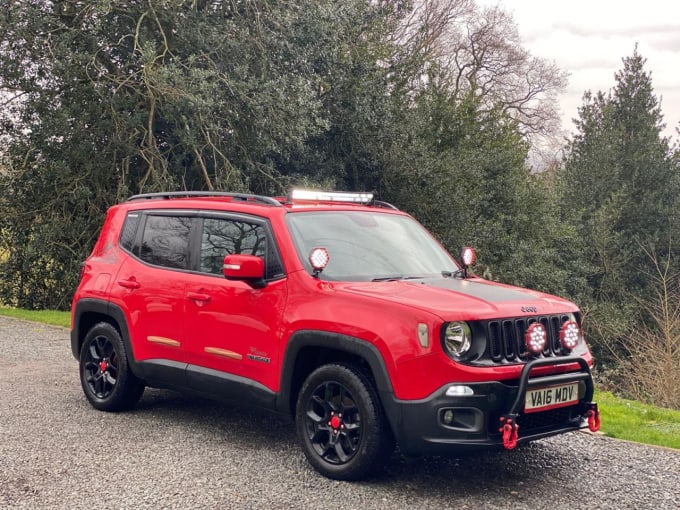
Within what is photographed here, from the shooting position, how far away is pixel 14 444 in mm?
6293

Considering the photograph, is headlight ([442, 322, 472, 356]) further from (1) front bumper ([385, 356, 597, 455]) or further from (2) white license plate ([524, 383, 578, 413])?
(2) white license plate ([524, 383, 578, 413])

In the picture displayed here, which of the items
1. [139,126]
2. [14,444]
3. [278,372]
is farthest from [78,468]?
[139,126]

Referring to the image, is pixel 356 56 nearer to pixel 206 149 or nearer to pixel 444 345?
pixel 206 149

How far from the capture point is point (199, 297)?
6320 mm

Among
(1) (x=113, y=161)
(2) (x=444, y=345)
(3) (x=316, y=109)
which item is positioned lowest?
(2) (x=444, y=345)

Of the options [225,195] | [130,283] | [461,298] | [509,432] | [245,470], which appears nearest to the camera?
[509,432]

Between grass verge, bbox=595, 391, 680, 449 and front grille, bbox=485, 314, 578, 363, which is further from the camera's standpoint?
grass verge, bbox=595, 391, 680, 449

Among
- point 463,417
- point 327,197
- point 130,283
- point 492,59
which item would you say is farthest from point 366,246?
point 492,59

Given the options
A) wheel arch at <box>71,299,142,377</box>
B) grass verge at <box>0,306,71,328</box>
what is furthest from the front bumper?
grass verge at <box>0,306,71,328</box>

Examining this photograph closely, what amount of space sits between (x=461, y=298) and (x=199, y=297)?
2.12m

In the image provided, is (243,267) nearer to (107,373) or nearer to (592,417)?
(107,373)

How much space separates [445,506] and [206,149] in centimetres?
1439

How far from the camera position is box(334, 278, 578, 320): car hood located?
5.08m

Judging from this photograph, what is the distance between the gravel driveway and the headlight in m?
0.93
